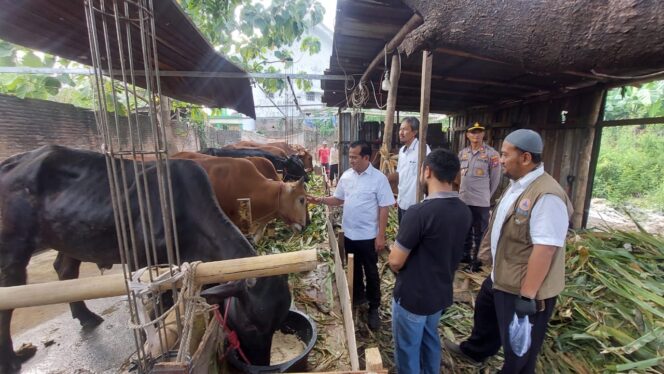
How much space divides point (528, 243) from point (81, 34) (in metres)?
5.63

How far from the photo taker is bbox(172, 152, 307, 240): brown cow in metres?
5.16

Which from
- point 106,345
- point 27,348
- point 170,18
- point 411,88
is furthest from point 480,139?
point 27,348

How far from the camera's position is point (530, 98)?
22.7 ft

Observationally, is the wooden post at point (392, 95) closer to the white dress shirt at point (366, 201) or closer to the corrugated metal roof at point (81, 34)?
the white dress shirt at point (366, 201)

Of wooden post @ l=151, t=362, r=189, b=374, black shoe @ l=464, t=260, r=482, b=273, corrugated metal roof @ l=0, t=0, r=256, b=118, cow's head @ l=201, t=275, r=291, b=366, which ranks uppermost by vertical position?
corrugated metal roof @ l=0, t=0, r=256, b=118

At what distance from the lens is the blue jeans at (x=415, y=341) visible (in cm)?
234

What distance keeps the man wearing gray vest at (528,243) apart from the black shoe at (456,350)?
621 mm

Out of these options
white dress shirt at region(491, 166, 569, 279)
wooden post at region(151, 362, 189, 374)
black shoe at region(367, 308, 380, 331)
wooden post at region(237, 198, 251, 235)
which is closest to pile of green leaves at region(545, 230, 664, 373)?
white dress shirt at region(491, 166, 569, 279)

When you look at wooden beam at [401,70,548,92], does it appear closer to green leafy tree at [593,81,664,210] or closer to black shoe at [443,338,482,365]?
black shoe at [443,338,482,365]

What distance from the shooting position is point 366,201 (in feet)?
10.9

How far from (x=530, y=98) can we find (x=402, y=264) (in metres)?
6.55

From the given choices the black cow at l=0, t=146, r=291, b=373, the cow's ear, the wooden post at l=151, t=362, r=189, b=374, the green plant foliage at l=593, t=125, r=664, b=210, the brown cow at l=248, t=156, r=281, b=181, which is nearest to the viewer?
the wooden post at l=151, t=362, r=189, b=374

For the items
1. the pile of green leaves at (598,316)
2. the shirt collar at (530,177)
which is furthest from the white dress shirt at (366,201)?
the shirt collar at (530,177)

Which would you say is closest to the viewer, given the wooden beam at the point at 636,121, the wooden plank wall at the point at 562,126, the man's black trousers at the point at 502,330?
the man's black trousers at the point at 502,330
